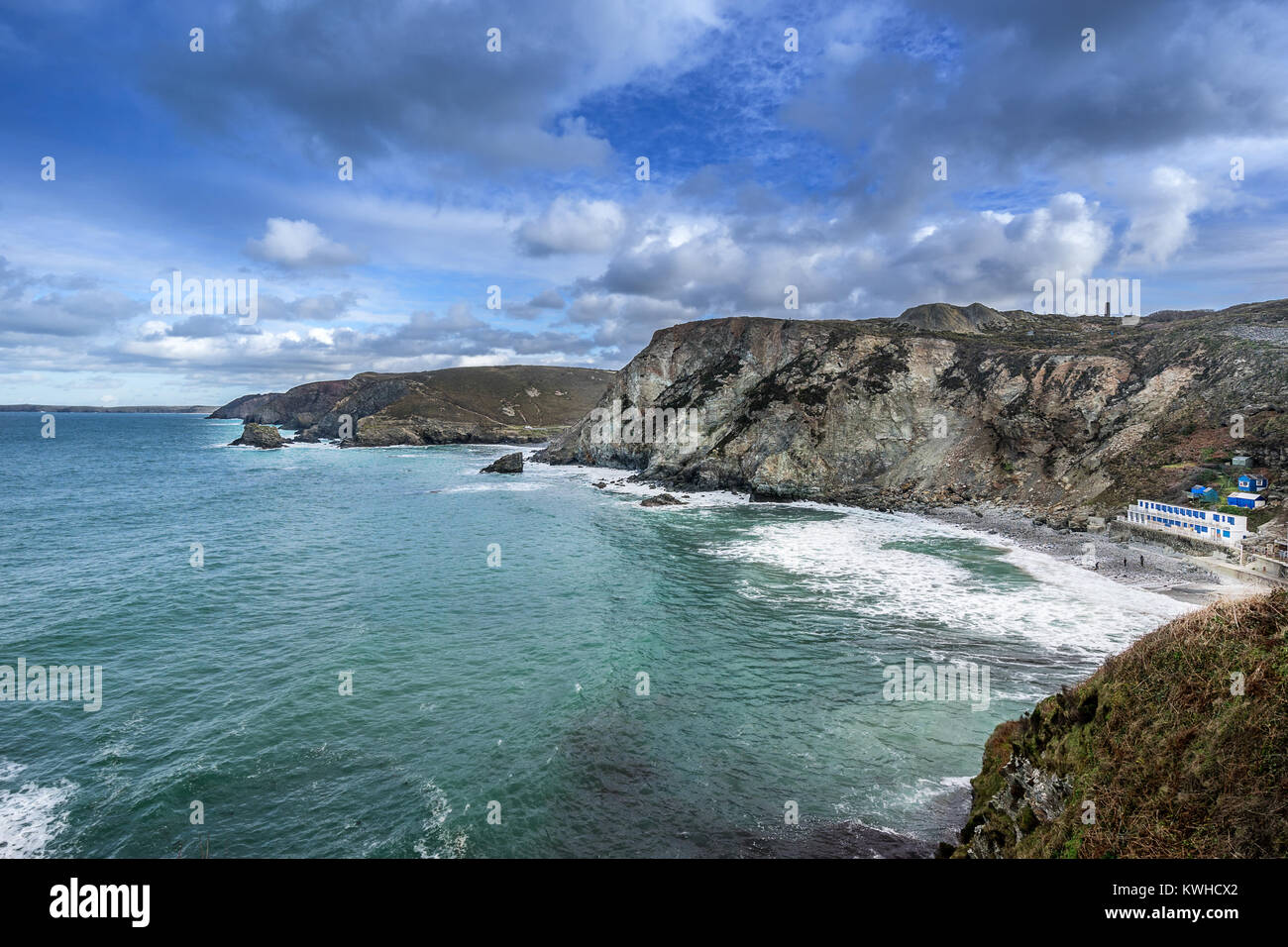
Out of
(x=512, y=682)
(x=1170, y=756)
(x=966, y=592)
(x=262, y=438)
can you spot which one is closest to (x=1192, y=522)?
(x=966, y=592)

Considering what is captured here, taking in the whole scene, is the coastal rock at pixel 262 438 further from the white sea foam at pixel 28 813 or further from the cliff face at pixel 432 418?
the white sea foam at pixel 28 813

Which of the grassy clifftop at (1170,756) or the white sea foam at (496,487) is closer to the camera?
the grassy clifftop at (1170,756)

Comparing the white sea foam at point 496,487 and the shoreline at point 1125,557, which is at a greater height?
the white sea foam at point 496,487

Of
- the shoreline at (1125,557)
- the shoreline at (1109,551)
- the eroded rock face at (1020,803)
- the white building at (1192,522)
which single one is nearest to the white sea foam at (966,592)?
the shoreline at (1125,557)

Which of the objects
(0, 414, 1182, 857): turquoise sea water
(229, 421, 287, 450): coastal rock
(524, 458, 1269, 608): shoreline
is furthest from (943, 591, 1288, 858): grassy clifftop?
(229, 421, 287, 450): coastal rock

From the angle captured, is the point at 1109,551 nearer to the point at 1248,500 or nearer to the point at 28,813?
the point at 1248,500
